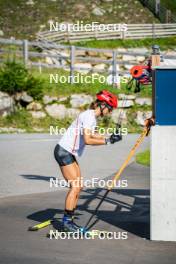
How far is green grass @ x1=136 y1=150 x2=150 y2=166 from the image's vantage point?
17.7 m

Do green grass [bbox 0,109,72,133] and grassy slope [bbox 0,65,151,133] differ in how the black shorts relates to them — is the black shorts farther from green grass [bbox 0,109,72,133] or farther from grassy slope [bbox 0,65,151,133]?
green grass [bbox 0,109,72,133]

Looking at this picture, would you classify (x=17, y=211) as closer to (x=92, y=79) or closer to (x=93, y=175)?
(x=93, y=175)

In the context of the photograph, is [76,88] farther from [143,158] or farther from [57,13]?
[57,13]

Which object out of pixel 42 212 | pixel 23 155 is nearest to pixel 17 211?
pixel 42 212

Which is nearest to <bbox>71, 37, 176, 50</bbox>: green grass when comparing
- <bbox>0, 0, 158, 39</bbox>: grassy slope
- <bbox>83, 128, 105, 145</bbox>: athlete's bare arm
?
<bbox>0, 0, 158, 39</bbox>: grassy slope

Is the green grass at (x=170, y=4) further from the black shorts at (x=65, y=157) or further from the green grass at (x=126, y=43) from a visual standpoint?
the black shorts at (x=65, y=157)

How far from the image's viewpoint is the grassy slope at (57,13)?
125 ft

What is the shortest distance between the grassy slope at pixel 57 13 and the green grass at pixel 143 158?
19172 mm

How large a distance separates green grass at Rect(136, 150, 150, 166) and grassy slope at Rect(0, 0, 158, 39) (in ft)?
62.9

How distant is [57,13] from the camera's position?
39500mm

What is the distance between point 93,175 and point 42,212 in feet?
14.1

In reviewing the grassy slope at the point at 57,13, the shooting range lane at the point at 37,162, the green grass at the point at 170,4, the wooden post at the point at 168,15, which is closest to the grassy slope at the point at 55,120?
the shooting range lane at the point at 37,162

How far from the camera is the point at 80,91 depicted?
2772cm

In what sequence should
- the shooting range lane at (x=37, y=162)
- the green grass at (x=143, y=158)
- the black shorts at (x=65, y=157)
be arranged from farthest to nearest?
the green grass at (x=143, y=158) < the shooting range lane at (x=37, y=162) < the black shorts at (x=65, y=157)
